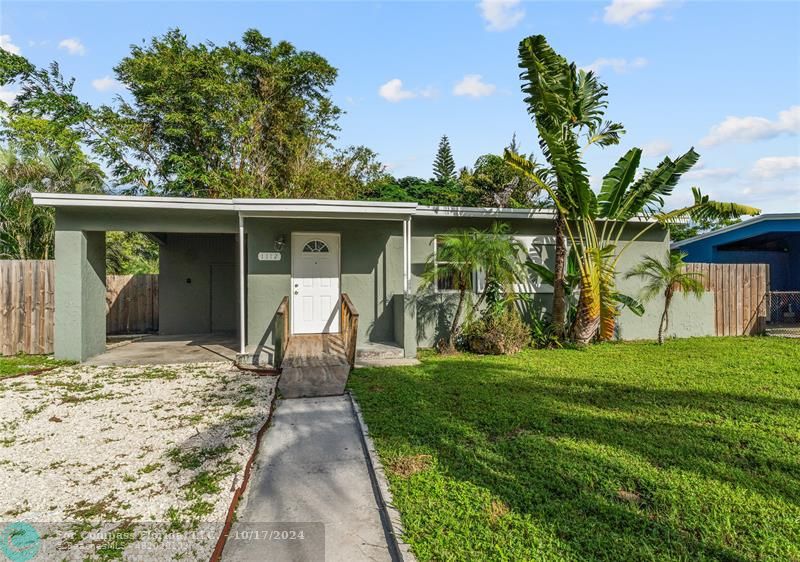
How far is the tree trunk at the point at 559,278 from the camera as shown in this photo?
8.77 m

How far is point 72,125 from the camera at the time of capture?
1798 centimetres

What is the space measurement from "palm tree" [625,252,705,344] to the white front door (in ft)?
22.7

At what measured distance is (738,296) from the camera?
10.7m

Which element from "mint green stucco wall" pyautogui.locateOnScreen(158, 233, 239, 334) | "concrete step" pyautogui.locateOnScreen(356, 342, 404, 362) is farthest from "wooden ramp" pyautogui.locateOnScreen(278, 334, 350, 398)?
"mint green stucco wall" pyautogui.locateOnScreen(158, 233, 239, 334)

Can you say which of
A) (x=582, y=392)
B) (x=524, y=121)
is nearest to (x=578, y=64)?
(x=524, y=121)

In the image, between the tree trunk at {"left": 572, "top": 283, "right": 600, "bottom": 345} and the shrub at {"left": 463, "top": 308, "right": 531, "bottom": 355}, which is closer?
the shrub at {"left": 463, "top": 308, "right": 531, "bottom": 355}

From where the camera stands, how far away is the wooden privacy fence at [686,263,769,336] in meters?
10.6

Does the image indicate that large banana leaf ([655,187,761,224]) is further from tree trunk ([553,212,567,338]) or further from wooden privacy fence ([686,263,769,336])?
tree trunk ([553,212,567,338])

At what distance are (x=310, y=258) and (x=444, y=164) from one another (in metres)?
26.2

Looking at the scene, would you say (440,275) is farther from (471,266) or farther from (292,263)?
(292,263)

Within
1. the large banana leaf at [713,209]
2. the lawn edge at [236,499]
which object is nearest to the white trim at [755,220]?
the large banana leaf at [713,209]

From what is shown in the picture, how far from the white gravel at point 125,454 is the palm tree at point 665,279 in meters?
8.27

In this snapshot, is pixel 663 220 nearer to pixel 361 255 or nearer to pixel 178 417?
pixel 361 255

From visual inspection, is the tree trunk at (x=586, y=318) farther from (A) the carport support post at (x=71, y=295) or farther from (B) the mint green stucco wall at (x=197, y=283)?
(A) the carport support post at (x=71, y=295)
